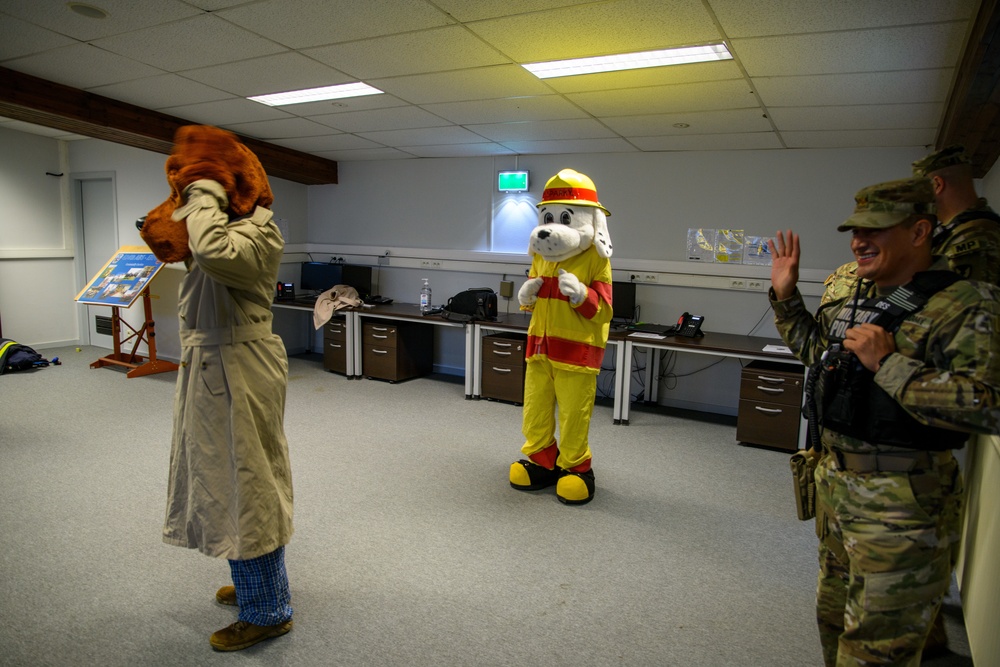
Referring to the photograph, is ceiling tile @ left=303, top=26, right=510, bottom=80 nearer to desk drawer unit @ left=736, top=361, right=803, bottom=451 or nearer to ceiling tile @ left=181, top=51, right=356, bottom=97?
ceiling tile @ left=181, top=51, right=356, bottom=97

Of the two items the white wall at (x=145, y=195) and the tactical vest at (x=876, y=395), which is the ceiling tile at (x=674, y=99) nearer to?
the tactical vest at (x=876, y=395)

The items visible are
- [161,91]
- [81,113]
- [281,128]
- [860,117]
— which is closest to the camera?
[860,117]

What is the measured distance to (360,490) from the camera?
11.0ft

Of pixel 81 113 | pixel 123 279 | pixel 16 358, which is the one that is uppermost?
pixel 81 113

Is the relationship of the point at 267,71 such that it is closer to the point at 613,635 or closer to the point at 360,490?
the point at 360,490

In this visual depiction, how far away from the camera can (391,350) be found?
577cm

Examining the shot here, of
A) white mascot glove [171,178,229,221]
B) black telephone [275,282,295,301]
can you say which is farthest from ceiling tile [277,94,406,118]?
black telephone [275,282,295,301]

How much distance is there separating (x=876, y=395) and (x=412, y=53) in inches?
102

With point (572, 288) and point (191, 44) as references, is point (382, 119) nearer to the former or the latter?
point (191, 44)

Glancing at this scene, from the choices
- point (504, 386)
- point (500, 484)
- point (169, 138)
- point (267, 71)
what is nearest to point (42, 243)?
point (169, 138)

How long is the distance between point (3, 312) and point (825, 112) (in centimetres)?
779

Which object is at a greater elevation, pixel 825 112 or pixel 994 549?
pixel 825 112

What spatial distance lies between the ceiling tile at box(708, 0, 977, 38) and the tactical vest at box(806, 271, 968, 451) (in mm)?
1360

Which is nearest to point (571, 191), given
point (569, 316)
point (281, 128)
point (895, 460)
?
point (569, 316)
